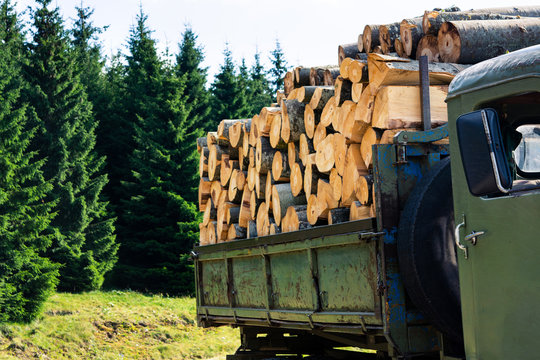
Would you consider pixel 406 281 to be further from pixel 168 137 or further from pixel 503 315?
pixel 168 137

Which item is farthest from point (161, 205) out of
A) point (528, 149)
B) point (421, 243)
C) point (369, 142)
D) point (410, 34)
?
point (528, 149)

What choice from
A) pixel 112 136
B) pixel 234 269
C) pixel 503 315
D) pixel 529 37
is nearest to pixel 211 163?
pixel 234 269

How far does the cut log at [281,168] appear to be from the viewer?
687 cm

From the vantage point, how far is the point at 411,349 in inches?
172

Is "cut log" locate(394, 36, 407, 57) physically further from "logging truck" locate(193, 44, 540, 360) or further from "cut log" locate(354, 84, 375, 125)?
"cut log" locate(354, 84, 375, 125)

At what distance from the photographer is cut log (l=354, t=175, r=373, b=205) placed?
5238mm

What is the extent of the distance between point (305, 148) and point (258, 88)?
47.9 meters

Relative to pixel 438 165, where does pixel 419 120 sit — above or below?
above

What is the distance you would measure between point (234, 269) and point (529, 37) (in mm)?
3421

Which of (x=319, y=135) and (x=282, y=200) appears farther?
(x=282, y=200)

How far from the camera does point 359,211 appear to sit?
17.5 ft

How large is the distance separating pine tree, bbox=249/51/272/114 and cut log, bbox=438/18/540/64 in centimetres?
4262

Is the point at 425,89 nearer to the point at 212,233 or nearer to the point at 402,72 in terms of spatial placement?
the point at 402,72

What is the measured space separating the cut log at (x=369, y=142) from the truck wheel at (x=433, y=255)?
1.10m
